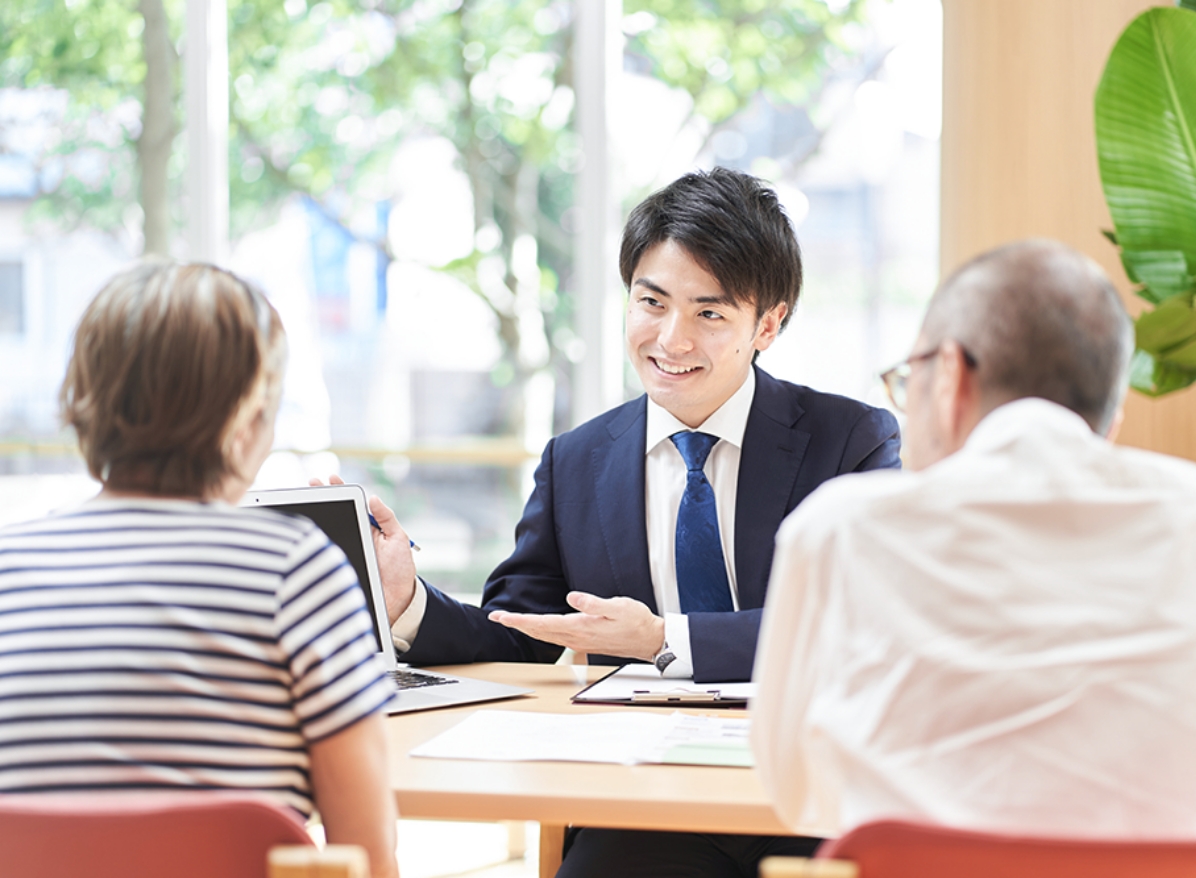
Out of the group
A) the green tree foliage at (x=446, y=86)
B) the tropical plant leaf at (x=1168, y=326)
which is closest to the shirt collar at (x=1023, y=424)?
the tropical plant leaf at (x=1168, y=326)

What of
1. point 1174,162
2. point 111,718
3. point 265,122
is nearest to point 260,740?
point 111,718

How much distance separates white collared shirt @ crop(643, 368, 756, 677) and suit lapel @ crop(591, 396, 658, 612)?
0.06ft

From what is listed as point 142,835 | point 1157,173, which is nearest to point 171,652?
point 142,835

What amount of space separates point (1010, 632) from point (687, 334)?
1210mm

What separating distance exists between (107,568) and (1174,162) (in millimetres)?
2546

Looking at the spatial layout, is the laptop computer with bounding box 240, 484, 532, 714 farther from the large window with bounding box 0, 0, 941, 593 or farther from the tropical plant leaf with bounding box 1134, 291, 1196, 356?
the large window with bounding box 0, 0, 941, 593

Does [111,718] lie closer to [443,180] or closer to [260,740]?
[260,740]

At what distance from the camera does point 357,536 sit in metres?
1.80

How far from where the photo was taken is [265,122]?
Answer: 409 cm

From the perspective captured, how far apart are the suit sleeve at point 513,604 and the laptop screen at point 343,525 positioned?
0.56 ft

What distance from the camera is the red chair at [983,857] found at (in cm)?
84

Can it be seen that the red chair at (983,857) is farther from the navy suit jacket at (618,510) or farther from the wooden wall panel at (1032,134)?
the wooden wall panel at (1032,134)

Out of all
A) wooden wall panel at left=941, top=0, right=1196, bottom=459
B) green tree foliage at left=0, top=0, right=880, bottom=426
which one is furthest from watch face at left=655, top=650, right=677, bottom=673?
Result: green tree foliage at left=0, top=0, right=880, bottom=426

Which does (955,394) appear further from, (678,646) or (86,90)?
(86,90)
